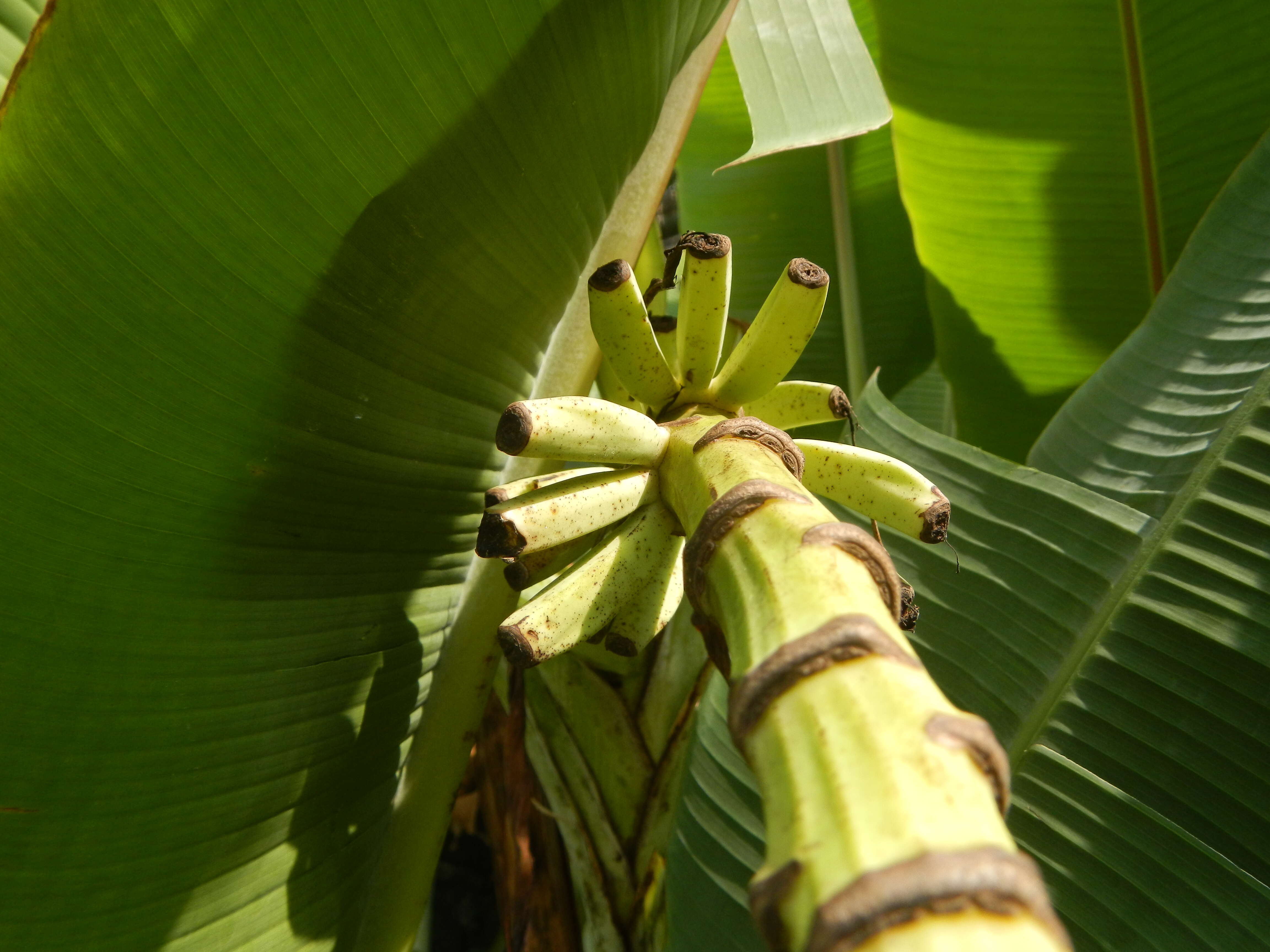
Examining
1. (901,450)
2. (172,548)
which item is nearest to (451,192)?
(172,548)

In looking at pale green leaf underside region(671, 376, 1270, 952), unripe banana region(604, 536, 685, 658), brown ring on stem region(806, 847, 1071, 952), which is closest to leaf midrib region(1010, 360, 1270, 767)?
pale green leaf underside region(671, 376, 1270, 952)

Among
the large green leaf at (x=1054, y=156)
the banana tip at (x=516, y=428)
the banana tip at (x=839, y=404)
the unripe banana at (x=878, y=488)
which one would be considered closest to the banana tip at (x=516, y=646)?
the banana tip at (x=516, y=428)

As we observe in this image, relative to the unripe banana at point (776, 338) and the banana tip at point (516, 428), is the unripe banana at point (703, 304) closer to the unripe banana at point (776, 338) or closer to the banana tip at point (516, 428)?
the unripe banana at point (776, 338)

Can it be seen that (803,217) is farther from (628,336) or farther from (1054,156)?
(628,336)

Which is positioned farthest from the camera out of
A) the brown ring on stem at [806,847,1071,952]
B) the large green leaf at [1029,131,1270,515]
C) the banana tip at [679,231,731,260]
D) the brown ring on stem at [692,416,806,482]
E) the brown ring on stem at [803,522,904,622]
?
the large green leaf at [1029,131,1270,515]

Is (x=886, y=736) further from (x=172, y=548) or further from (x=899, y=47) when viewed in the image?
(x=899, y=47)

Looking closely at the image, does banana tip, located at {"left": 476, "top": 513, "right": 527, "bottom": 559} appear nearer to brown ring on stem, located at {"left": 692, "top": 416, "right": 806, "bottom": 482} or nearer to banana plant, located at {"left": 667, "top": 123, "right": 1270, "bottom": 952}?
brown ring on stem, located at {"left": 692, "top": 416, "right": 806, "bottom": 482}
